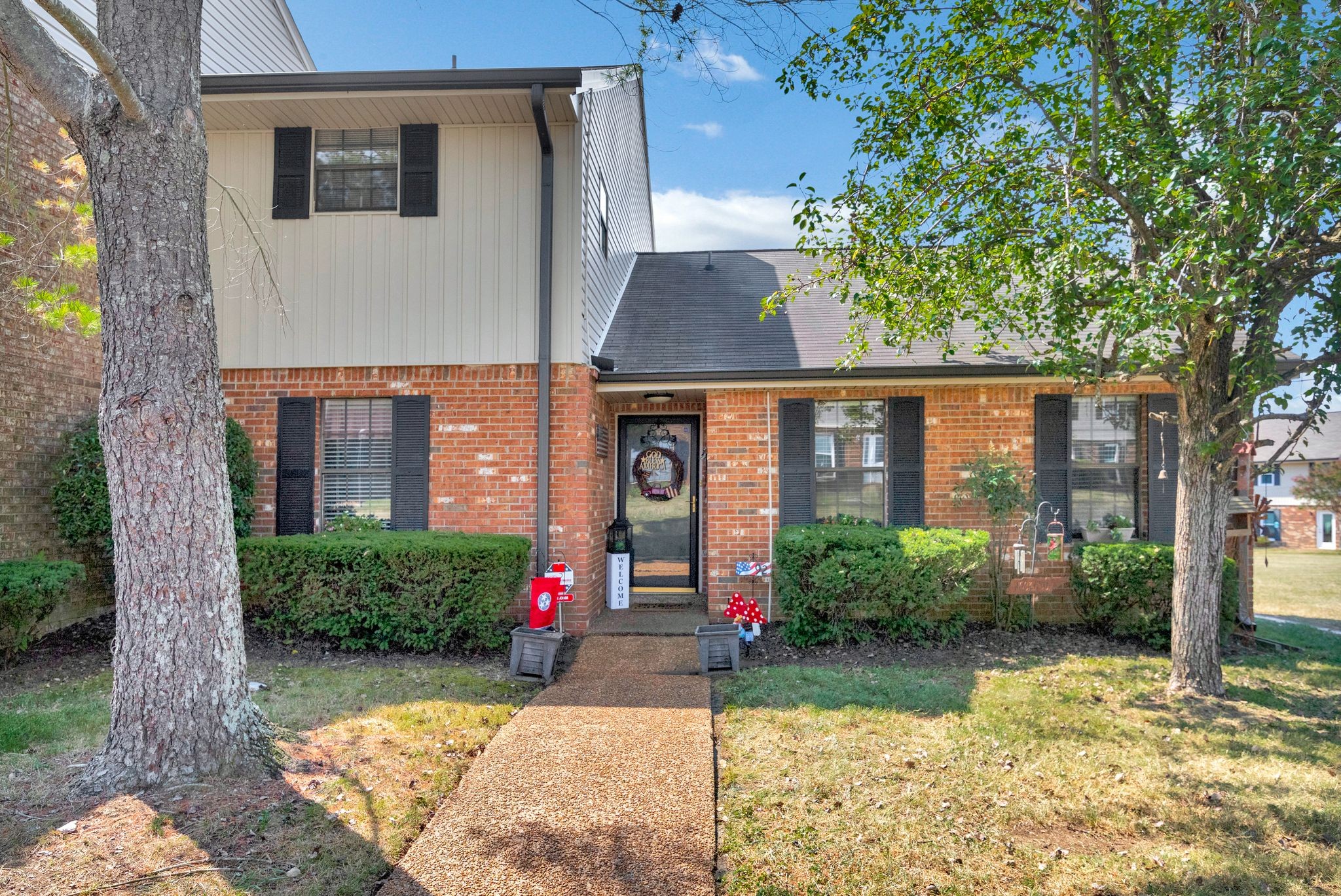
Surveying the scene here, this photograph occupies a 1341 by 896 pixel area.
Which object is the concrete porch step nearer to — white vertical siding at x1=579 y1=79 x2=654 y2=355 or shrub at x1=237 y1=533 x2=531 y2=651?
shrub at x1=237 y1=533 x2=531 y2=651

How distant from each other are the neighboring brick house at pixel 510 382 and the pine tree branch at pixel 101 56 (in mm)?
3601

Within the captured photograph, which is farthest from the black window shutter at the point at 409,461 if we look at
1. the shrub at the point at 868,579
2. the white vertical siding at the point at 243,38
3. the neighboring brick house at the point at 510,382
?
the white vertical siding at the point at 243,38

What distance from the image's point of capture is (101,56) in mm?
3395

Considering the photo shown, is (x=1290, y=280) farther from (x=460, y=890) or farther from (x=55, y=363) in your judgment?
(x=55, y=363)

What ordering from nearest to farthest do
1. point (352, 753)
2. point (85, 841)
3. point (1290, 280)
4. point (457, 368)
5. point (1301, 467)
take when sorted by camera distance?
point (85, 841) → point (352, 753) → point (1290, 280) → point (457, 368) → point (1301, 467)

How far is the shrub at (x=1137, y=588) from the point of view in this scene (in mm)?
6840

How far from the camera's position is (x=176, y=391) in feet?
12.4

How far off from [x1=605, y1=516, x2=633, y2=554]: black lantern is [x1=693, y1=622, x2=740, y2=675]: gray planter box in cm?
250

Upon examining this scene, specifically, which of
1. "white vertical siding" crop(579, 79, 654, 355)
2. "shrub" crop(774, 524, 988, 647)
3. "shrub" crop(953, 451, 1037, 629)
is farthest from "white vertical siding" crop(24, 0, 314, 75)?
"shrub" crop(953, 451, 1037, 629)

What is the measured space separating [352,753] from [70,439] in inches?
179

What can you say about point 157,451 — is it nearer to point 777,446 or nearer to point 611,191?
point 777,446

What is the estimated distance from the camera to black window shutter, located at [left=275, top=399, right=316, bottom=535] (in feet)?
24.5

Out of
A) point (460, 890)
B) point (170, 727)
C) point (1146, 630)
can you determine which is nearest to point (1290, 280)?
point (1146, 630)

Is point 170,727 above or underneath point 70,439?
underneath
